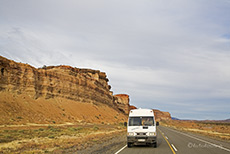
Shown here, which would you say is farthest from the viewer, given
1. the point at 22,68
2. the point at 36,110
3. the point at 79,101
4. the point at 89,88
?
the point at 89,88

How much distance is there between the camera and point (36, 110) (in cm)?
4634

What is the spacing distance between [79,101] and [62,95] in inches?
280

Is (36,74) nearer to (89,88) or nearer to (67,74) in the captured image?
(67,74)

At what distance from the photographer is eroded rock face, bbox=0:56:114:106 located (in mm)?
48625

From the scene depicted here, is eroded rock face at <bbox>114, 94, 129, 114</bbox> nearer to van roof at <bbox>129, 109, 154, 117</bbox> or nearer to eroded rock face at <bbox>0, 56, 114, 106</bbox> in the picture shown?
eroded rock face at <bbox>0, 56, 114, 106</bbox>

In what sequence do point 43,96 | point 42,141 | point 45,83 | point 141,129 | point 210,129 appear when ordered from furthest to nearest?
point 45,83, point 210,129, point 43,96, point 42,141, point 141,129

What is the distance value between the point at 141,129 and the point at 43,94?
4656 cm

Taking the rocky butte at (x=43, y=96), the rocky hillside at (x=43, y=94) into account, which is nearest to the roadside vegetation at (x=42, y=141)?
the rocky butte at (x=43, y=96)

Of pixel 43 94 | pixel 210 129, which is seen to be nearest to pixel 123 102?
pixel 210 129

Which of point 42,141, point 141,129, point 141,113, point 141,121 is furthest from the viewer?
point 42,141

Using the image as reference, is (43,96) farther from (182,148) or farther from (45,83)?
(182,148)

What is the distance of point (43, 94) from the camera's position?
182 ft

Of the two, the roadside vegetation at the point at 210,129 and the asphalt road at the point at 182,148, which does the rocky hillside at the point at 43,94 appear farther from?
the asphalt road at the point at 182,148

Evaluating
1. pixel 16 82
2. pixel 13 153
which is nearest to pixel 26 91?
pixel 16 82
